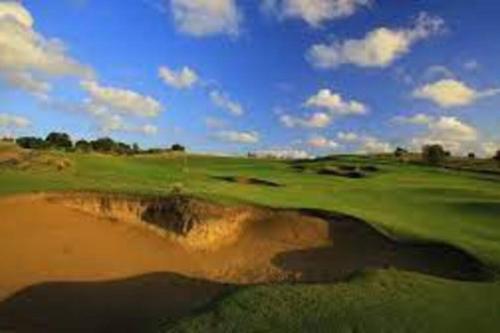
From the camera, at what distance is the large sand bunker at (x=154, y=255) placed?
17516 millimetres

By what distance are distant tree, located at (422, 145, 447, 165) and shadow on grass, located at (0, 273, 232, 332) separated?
70283mm

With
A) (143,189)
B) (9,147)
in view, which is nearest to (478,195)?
(143,189)

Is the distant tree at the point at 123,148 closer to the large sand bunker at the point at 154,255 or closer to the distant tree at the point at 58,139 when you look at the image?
the distant tree at the point at 58,139

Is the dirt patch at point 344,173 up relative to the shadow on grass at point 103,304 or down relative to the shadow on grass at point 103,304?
up

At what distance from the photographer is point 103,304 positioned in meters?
17.6

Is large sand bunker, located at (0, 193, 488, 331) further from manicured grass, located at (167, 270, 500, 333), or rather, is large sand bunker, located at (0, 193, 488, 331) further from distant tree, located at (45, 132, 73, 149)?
distant tree, located at (45, 132, 73, 149)

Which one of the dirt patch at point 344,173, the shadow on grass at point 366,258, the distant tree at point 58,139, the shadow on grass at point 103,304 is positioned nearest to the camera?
the shadow on grass at point 103,304

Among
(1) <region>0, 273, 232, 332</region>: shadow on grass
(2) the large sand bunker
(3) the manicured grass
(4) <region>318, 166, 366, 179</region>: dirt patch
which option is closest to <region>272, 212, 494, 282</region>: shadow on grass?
(2) the large sand bunker

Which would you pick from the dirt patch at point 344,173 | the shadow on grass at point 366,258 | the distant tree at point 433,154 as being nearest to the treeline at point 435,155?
the distant tree at point 433,154

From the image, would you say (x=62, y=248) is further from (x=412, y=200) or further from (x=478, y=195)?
(x=478, y=195)

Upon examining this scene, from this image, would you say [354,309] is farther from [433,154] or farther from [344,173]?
[433,154]

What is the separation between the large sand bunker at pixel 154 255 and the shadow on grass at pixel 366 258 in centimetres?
3

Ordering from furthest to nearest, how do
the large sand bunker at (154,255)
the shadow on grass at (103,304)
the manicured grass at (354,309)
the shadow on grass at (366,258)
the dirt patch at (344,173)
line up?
1. the dirt patch at (344,173)
2. the shadow on grass at (366,258)
3. the large sand bunker at (154,255)
4. the shadow on grass at (103,304)
5. the manicured grass at (354,309)

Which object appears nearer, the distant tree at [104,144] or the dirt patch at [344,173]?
the dirt patch at [344,173]
